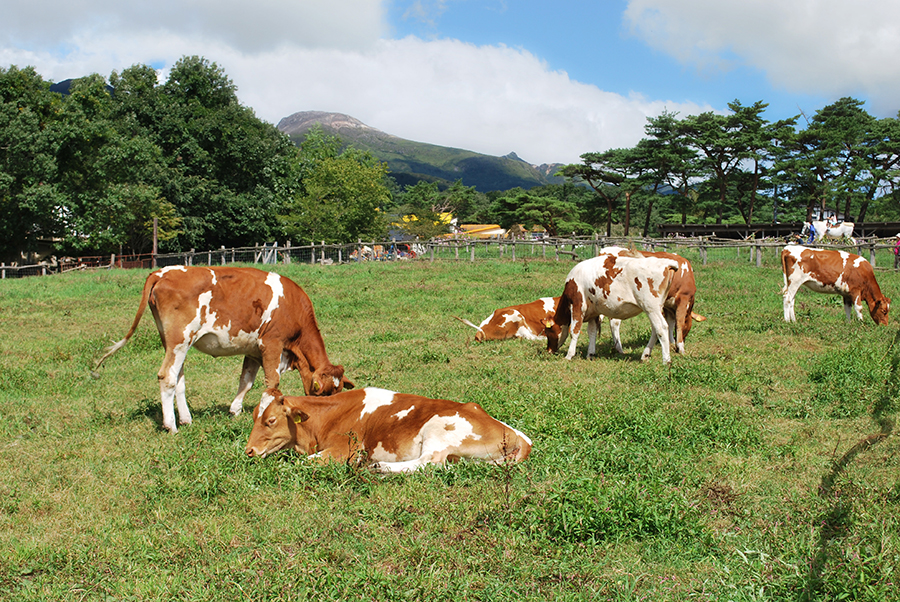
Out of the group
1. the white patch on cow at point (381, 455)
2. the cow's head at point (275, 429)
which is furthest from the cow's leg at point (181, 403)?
the white patch on cow at point (381, 455)

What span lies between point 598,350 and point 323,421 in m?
6.25

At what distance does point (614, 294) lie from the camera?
1007 centimetres

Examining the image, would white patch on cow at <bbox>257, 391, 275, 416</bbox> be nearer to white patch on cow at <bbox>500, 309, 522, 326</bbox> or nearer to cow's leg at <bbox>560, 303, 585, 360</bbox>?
cow's leg at <bbox>560, 303, 585, 360</bbox>

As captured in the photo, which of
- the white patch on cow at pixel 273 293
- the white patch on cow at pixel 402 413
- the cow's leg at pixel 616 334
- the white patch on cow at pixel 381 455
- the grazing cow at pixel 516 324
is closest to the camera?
the white patch on cow at pixel 381 455

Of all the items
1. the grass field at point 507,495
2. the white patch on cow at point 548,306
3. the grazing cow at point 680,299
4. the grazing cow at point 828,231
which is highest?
the grazing cow at point 828,231

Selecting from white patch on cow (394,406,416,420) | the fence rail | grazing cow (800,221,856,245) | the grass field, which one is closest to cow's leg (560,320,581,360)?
the grass field

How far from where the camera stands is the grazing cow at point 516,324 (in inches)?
495

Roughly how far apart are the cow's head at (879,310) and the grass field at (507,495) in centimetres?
431

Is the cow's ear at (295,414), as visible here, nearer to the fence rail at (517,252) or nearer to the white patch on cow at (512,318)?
the white patch on cow at (512,318)

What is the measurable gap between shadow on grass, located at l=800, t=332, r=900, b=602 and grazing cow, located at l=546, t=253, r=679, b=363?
3502 mm

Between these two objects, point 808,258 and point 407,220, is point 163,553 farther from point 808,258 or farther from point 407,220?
point 407,220

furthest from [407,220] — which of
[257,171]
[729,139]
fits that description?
[729,139]

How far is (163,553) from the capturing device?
4086 millimetres

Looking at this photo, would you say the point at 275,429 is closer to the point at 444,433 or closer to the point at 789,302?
the point at 444,433
